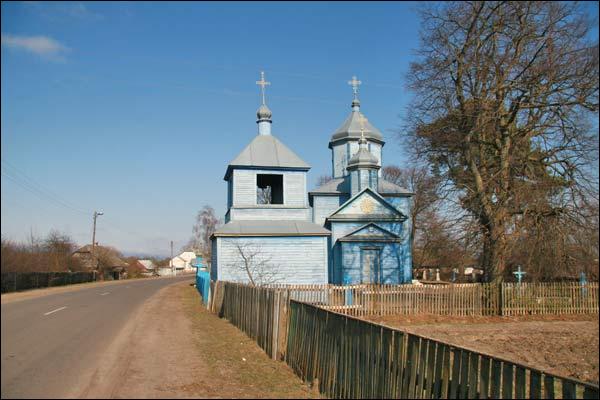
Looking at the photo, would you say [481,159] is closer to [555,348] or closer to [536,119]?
[536,119]

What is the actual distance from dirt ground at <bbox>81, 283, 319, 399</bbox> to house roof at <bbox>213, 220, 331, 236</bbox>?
34.0ft

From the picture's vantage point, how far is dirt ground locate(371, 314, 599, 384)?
1060 centimetres

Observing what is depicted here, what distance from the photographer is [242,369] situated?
955 cm

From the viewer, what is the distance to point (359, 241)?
27.3 meters

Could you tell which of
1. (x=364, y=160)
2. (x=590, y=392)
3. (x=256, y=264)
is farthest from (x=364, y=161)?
(x=590, y=392)

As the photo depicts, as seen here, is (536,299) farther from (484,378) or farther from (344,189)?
(484,378)

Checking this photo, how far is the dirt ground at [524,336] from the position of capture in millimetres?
10602

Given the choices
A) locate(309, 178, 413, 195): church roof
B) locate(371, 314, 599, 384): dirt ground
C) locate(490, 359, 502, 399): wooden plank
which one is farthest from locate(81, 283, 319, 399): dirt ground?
locate(309, 178, 413, 195): church roof

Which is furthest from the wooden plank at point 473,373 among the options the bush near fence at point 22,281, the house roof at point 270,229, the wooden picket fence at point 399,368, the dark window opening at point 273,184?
the dark window opening at point 273,184

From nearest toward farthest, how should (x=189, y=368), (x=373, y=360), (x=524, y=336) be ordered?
1. (x=373, y=360)
2. (x=189, y=368)
3. (x=524, y=336)

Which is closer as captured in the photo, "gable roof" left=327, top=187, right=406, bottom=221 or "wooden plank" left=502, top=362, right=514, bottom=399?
"wooden plank" left=502, top=362, right=514, bottom=399

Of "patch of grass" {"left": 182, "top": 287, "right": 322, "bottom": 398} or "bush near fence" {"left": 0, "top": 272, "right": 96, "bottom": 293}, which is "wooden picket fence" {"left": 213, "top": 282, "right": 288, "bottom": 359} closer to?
"patch of grass" {"left": 182, "top": 287, "right": 322, "bottom": 398}

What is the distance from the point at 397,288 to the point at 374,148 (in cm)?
1599

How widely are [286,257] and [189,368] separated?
1610 centimetres
